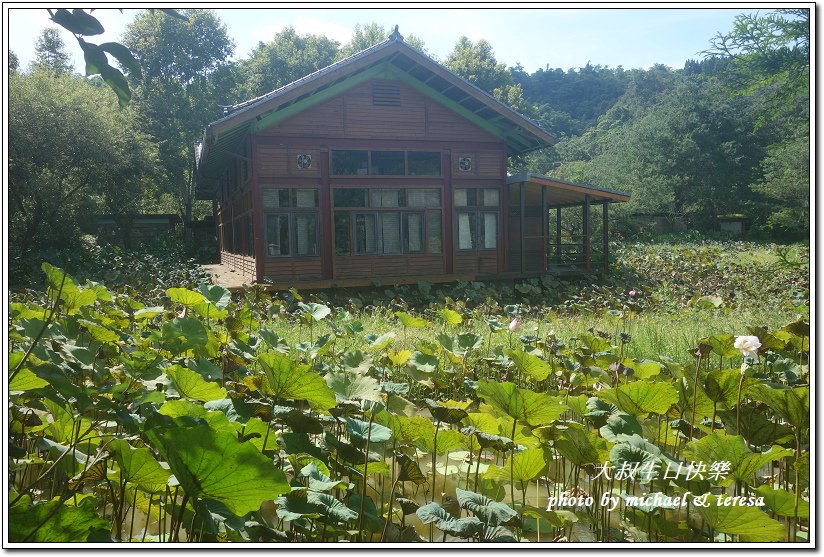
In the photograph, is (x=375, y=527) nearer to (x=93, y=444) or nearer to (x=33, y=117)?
(x=93, y=444)

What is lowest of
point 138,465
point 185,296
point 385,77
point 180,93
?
point 138,465

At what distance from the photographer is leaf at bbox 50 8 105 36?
5.32 feet

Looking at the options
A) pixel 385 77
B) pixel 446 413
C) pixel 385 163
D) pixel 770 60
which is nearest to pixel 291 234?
pixel 385 163

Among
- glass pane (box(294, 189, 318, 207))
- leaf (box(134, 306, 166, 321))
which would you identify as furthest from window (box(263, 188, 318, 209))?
leaf (box(134, 306, 166, 321))

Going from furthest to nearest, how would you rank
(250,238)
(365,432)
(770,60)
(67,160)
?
(250,238) → (67,160) → (770,60) → (365,432)

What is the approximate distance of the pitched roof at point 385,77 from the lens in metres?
11.7

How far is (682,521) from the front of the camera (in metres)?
2.04

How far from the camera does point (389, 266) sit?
1427 centimetres

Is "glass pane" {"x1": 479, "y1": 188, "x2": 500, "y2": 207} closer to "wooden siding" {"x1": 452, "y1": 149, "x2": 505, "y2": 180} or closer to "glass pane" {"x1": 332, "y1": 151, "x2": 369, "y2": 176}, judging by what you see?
"wooden siding" {"x1": 452, "y1": 149, "x2": 505, "y2": 180}

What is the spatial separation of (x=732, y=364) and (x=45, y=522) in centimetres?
467

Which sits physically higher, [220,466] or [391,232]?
[391,232]

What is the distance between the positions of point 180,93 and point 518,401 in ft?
63.3

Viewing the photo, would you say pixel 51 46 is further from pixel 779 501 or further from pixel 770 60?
pixel 770 60
